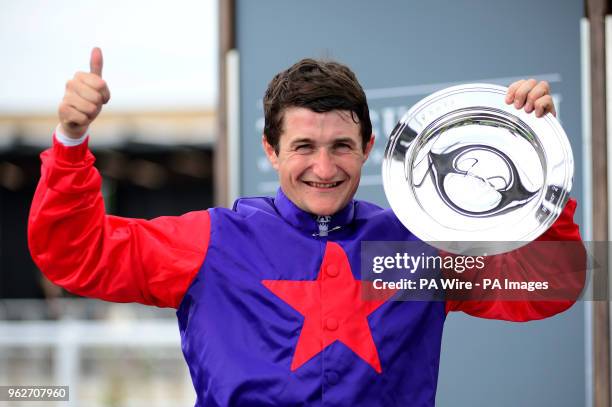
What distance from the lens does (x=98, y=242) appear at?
4.68 feet

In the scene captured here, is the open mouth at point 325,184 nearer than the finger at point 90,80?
No

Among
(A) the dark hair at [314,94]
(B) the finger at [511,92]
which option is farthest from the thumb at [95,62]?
(B) the finger at [511,92]

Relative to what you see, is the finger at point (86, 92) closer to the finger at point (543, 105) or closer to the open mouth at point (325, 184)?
the open mouth at point (325, 184)

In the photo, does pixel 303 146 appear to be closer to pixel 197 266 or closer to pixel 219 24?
pixel 197 266

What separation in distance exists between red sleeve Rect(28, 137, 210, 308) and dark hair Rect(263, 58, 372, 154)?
25cm

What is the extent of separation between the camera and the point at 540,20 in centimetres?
229

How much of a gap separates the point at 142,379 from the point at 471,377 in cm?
219

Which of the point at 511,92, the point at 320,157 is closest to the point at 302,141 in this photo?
the point at 320,157

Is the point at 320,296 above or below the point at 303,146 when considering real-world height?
below

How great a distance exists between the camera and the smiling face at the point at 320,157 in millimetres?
1518

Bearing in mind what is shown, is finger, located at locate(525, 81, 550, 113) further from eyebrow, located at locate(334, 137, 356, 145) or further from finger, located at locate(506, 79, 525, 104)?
eyebrow, located at locate(334, 137, 356, 145)

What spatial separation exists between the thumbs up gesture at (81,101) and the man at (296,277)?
0.10 m

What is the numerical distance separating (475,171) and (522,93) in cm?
17

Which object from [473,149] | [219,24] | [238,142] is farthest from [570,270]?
[219,24]
